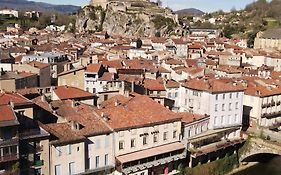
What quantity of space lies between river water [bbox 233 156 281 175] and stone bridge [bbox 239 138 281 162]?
4.82 ft

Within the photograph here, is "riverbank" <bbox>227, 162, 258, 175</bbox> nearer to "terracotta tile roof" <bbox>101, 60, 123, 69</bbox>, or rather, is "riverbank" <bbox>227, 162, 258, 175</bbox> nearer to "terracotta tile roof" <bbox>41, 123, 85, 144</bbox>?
"terracotta tile roof" <bbox>41, 123, 85, 144</bbox>

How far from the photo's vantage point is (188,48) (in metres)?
121

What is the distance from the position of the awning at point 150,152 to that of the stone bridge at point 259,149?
43.8ft

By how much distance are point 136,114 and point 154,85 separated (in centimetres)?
1862

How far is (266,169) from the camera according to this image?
57188 millimetres

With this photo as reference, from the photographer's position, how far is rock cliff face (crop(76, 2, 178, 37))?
6339 inches

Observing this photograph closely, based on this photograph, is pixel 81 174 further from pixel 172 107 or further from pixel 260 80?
pixel 260 80

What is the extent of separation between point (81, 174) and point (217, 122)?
22.0 m

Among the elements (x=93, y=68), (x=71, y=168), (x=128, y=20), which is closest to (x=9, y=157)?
(x=71, y=168)

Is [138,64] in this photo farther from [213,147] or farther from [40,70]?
[213,147]

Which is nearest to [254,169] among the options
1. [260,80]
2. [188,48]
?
[260,80]

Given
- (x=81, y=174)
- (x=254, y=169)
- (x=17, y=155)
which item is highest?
(x=17, y=155)

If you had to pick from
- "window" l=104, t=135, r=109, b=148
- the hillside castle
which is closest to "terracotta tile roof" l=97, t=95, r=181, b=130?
"window" l=104, t=135, r=109, b=148

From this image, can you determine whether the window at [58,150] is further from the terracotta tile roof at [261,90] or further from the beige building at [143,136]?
the terracotta tile roof at [261,90]
